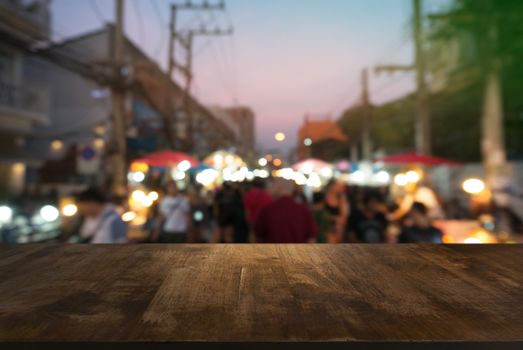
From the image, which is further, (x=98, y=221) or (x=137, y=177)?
(x=137, y=177)

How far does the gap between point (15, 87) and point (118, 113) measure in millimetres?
4882

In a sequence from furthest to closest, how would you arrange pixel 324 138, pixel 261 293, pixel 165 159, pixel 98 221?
pixel 324 138, pixel 165 159, pixel 98 221, pixel 261 293

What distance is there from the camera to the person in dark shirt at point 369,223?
282 inches

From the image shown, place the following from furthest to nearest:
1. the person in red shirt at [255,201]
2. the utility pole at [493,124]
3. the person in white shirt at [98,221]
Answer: the utility pole at [493,124] → the person in red shirt at [255,201] → the person in white shirt at [98,221]

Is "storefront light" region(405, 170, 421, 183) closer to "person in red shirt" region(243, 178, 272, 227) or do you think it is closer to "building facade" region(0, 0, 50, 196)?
"person in red shirt" region(243, 178, 272, 227)

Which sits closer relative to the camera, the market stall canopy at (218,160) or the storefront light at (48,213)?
the storefront light at (48,213)

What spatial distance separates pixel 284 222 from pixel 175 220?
2.70 metres

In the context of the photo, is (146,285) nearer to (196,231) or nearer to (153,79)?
(196,231)

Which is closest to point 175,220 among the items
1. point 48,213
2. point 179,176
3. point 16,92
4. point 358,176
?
point 48,213

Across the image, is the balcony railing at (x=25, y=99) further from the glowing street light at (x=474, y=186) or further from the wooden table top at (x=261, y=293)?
the wooden table top at (x=261, y=293)

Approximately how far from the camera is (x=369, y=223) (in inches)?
284

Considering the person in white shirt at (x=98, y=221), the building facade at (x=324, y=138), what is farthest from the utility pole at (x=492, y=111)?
the building facade at (x=324, y=138)

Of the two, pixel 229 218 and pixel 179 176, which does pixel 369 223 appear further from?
pixel 179 176

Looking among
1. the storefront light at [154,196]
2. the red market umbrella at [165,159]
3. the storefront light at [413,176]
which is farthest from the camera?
the storefront light at [413,176]
